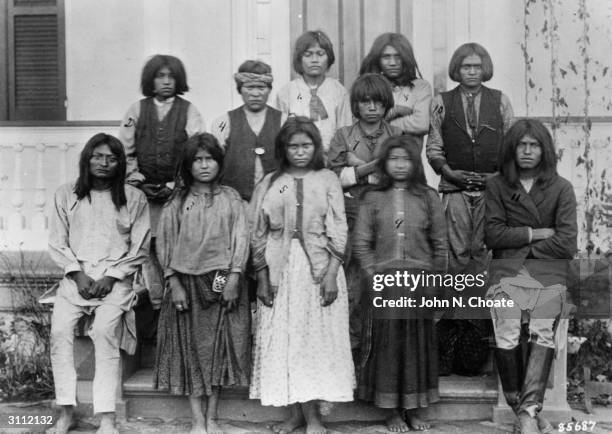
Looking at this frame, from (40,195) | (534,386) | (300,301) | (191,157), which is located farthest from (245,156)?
(40,195)

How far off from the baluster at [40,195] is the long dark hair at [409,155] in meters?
2.66

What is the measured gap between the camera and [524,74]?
5.43 meters

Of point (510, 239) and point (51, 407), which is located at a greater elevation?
point (510, 239)

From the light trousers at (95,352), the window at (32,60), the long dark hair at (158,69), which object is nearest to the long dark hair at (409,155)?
the long dark hair at (158,69)

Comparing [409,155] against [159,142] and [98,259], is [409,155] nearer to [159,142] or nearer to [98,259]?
[159,142]

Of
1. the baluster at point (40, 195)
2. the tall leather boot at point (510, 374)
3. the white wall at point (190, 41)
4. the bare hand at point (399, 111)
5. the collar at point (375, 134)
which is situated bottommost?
the tall leather boot at point (510, 374)

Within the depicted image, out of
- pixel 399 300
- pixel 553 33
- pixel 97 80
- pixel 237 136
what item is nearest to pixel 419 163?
pixel 399 300

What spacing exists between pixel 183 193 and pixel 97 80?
2.24 metres

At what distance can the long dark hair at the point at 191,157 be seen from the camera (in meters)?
3.71

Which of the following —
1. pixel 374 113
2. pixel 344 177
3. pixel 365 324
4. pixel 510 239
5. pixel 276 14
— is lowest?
pixel 365 324

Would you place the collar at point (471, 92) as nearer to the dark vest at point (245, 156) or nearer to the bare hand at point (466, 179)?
the bare hand at point (466, 179)

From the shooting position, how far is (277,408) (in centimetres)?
386

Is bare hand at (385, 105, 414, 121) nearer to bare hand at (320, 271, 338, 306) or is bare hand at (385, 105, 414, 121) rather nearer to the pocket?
bare hand at (320, 271, 338, 306)

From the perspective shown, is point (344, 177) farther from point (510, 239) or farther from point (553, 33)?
point (553, 33)
